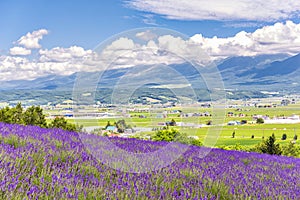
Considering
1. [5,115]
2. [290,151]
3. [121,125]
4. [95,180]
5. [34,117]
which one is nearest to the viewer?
[95,180]

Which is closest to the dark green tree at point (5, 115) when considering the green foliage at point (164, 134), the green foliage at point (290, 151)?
the green foliage at point (164, 134)

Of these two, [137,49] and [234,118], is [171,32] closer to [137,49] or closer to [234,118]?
[137,49]

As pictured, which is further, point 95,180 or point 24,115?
point 24,115

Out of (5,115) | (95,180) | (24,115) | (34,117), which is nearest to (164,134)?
(95,180)

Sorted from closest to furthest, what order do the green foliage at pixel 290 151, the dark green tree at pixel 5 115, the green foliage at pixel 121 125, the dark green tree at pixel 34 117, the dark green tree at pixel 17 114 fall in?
the green foliage at pixel 121 125
the dark green tree at pixel 5 115
the dark green tree at pixel 17 114
the dark green tree at pixel 34 117
the green foliage at pixel 290 151

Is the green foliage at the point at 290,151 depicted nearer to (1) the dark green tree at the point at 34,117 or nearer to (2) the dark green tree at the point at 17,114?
(1) the dark green tree at the point at 34,117

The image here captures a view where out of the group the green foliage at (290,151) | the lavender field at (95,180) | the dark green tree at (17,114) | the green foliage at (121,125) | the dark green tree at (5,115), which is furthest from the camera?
the green foliage at (290,151)

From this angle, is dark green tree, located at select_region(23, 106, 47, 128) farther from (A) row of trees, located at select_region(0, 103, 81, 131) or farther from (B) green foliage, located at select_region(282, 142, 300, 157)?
(B) green foliage, located at select_region(282, 142, 300, 157)

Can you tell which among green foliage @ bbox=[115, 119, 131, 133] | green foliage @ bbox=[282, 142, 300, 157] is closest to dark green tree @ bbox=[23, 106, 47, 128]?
green foliage @ bbox=[115, 119, 131, 133]

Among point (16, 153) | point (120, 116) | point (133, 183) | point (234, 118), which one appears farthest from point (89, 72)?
point (234, 118)

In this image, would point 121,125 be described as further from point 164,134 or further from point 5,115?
point 5,115

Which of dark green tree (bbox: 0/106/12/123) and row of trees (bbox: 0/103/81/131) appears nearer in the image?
dark green tree (bbox: 0/106/12/123)
